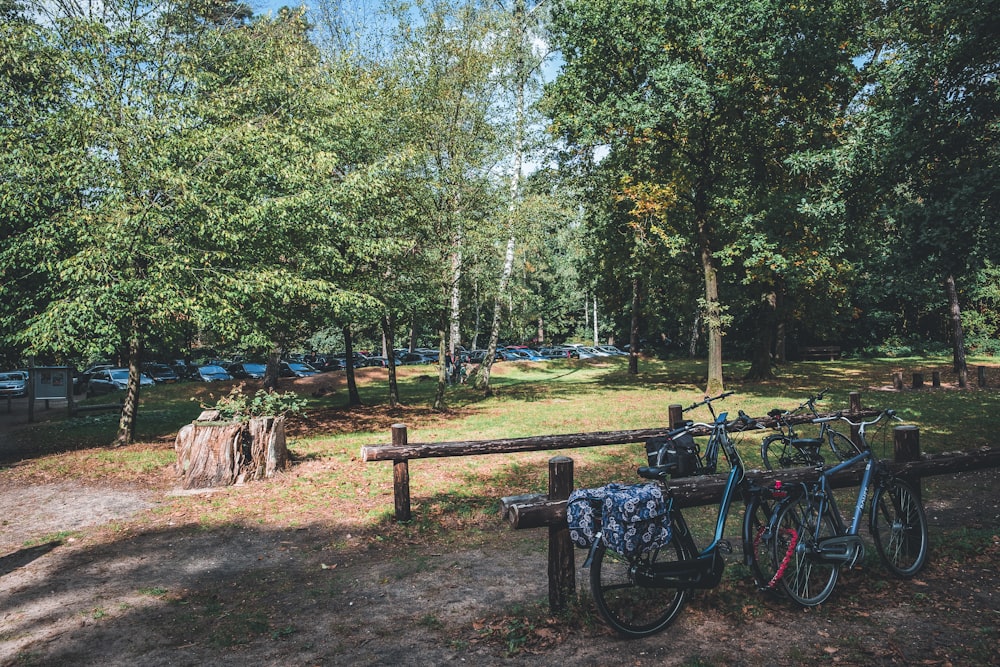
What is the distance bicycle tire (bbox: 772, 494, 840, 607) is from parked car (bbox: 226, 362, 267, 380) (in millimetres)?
33560

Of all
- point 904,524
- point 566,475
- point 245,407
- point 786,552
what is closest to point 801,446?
point 904,524

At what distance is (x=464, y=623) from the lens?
201 inches

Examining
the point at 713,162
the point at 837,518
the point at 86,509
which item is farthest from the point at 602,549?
the point at 713,162

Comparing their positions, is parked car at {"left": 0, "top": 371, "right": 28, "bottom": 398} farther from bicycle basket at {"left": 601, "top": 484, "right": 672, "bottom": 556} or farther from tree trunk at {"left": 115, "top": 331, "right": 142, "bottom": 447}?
bicycle basket at {"left": 601, "top": 484, "right": 672, "bottom": 556}

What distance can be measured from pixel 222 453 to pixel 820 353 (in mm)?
45965

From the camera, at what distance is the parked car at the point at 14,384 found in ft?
93.1

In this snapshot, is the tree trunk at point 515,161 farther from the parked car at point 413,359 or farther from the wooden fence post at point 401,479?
the parked car at point 413,359

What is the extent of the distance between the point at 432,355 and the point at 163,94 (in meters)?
38.0

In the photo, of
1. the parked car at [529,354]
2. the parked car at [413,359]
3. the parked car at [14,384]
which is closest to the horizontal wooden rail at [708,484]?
the parked car at [14,384]

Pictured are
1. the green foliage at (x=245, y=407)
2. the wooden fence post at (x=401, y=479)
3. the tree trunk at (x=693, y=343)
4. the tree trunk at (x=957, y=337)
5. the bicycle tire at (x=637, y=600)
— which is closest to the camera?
the bicycle tire at (x=637, y=600)

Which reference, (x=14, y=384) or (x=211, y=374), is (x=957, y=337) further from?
(x=14, y=384)

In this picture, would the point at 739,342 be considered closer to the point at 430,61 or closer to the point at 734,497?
the point at 430,61

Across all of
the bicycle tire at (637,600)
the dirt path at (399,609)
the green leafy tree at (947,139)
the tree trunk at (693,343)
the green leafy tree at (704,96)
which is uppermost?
the green leafy tree at (704,96)

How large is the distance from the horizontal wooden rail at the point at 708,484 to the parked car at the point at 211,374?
110ft
